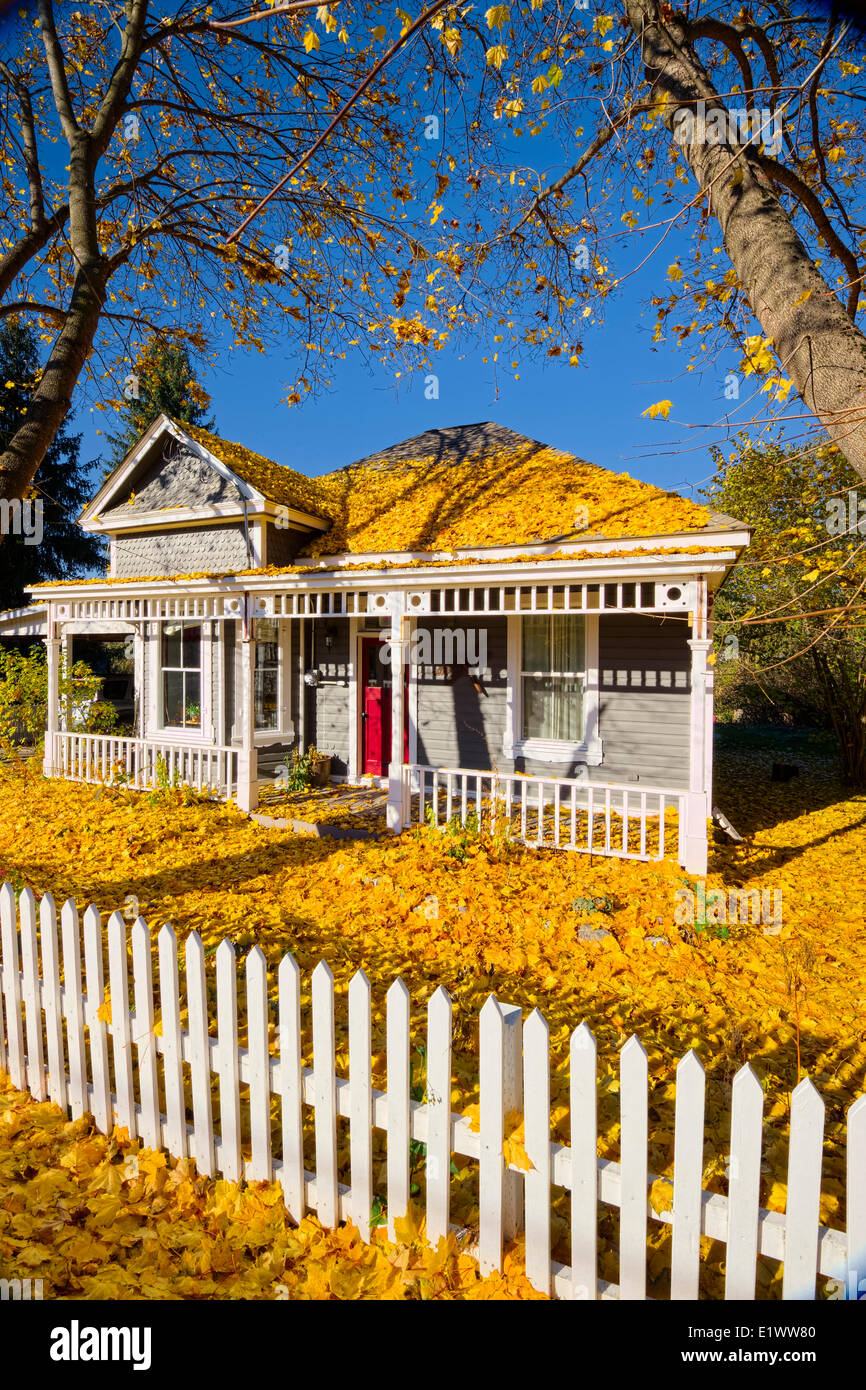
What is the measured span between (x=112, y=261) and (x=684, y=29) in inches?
224

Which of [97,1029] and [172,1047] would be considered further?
[97,1029]

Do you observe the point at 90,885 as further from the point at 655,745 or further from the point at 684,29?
the point at 684,29

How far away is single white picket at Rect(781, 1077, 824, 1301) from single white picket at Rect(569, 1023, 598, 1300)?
533 millimetres

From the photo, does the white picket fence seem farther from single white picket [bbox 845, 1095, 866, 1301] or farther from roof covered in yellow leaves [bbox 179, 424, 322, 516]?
roof covered in yellow leaves [bbox 179, 424, 322, 516]

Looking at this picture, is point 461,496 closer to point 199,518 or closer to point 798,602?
point 199,518

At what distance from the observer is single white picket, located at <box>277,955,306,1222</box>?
2.49 m

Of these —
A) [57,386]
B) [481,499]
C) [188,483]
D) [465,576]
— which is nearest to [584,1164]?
[57,386]

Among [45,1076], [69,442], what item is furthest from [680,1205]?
[69,442]

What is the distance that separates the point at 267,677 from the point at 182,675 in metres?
2.15

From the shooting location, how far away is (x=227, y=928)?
5.57 m

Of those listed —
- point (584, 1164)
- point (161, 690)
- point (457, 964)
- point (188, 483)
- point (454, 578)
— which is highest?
point (188, 483)

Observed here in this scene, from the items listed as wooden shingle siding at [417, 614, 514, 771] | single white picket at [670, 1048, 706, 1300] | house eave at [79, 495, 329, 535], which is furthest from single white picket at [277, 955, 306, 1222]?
house eave at [79, 495, 329, 535]

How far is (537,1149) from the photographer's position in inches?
81.5

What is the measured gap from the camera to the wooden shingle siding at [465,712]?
11.1 metres
